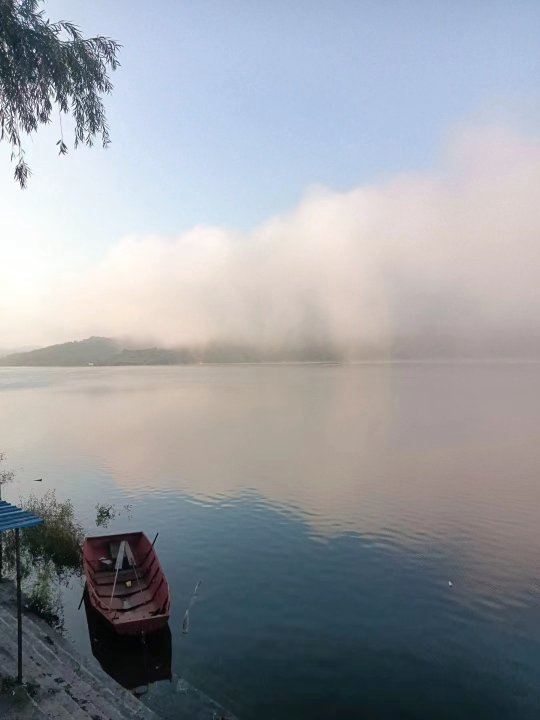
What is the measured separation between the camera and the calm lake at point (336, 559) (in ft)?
63.9

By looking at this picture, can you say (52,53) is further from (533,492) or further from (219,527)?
(533,492)

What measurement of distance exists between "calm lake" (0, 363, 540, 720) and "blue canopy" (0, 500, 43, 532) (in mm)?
8077

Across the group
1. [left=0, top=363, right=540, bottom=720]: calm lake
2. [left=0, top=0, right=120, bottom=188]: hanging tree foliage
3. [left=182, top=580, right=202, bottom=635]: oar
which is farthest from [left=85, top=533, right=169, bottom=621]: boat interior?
[left=0, top=0, right=120, bottom=188]: hanging tree foliage

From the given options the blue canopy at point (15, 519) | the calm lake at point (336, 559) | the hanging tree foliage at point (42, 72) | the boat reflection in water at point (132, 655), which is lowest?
the calm lake at point (336, 559)

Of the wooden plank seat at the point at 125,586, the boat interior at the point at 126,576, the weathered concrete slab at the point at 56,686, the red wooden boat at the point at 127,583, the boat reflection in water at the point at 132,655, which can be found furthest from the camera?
the wooden plank seat at the point at 125,586

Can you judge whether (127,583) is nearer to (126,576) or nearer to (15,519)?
(126,576)

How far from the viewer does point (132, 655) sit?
21.2 m

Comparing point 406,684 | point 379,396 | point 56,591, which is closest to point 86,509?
point 56,591

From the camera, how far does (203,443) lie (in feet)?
256

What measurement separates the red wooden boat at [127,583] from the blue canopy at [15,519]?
7114mm

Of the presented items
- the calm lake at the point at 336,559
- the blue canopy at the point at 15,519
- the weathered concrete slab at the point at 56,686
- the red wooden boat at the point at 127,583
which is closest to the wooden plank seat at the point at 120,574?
the red wooden boat at the point at 127,583

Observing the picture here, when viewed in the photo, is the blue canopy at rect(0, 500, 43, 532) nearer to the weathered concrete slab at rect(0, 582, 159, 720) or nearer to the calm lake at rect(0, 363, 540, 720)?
the weathered concrete slab at rect(0, 582, 159, 720)

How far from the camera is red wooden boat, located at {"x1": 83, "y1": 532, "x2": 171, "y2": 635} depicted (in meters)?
20.8

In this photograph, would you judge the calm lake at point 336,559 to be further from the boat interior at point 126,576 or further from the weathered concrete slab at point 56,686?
the weathered concrete slab at point 56,686
